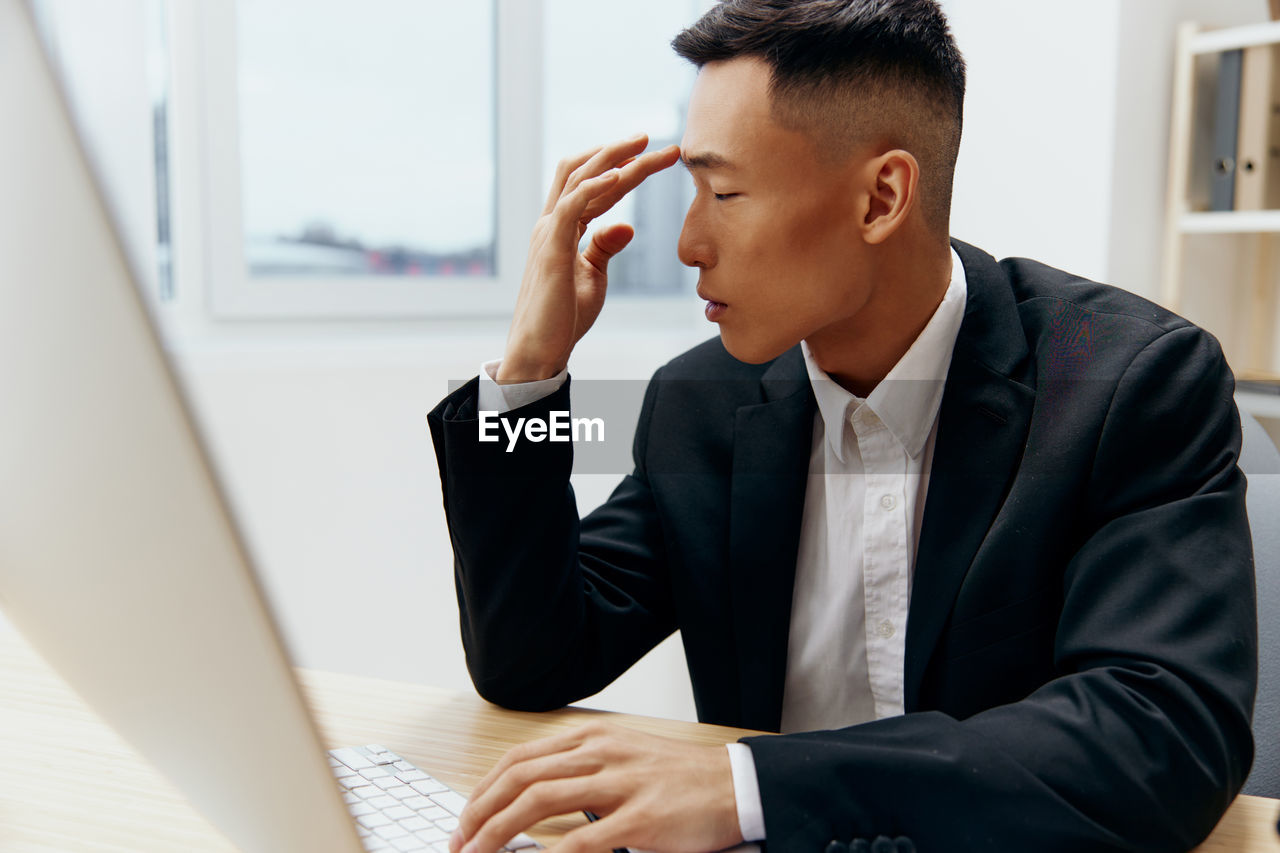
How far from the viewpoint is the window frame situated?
74.8 inches

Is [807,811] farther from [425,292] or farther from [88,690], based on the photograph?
[425,292]

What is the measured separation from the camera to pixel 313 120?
80.3 inches

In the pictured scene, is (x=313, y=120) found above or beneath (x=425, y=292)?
above

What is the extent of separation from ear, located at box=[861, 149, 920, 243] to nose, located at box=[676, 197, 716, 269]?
0.16m

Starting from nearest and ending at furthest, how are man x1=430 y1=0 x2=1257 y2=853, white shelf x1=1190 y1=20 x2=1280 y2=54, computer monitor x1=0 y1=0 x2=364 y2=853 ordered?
1. computer monitor x1=0 y1=0 x2=364 y2=853
2. man x1=430 y1=0 x2=1257 y2=853
3. white shelf x1=1190 y1=20 x2=1280 y2=54

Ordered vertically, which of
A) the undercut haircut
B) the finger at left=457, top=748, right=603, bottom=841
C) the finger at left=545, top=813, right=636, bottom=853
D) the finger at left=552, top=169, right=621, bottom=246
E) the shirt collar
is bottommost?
the finger at left=545, top=813, right=636, bottom=853

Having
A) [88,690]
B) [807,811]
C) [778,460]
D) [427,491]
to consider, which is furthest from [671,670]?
[88,690]

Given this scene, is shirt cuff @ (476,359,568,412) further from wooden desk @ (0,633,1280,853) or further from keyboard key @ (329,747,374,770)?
keyboard key @ (329,747,374,770)

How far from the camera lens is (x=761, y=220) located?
106 centimetres

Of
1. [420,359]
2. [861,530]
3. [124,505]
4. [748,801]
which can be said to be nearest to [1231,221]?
[861,530]

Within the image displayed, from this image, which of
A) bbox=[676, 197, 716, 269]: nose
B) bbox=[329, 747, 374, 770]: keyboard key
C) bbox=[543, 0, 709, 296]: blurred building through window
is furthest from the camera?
bbox=[543, 0, 709, 296]: blurred building through window

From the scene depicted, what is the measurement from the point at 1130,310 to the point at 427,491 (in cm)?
135

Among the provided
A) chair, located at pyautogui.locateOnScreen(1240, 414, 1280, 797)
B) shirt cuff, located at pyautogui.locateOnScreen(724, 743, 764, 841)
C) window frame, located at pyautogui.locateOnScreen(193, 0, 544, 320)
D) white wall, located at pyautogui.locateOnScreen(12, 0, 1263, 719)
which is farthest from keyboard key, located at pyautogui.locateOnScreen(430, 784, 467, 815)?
window frame, located at pyautogui.locateOnScreen(193, 0, 544, 320)

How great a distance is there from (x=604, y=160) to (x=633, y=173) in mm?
41
